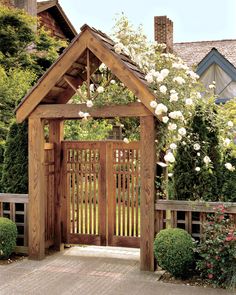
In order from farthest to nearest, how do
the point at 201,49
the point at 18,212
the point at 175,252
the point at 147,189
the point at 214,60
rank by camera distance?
the point at 201,49 < the point at 214,60 < the point at 18,212 < the point at 147,189 < the point at 175,252

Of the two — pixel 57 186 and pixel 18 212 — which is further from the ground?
pixel 57 186

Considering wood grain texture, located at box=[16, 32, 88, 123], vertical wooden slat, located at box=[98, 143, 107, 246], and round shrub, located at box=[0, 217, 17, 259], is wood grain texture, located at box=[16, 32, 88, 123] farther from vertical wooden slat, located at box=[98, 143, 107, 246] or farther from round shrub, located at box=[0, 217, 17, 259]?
round shrub, located at box=[0, 217, 17, 259]

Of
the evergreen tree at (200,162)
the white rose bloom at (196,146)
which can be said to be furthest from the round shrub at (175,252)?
the white rose bloom at (196,146)

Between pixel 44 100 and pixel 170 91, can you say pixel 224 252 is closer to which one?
pixel 170 91

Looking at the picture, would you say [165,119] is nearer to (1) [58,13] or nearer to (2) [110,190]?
(2) [110,190]

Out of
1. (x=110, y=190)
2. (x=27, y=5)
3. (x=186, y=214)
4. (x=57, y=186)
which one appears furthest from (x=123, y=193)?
(x=27, y=5)

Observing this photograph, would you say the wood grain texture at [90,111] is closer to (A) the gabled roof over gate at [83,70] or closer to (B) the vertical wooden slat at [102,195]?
(A) the gabled roof over gate at [83,70]

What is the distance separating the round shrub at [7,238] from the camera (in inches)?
286

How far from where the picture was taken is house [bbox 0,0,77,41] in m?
16.5

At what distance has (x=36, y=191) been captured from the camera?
7.44 metres

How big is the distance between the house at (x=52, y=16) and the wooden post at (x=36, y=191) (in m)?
10.2

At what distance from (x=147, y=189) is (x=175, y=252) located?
3.34ft

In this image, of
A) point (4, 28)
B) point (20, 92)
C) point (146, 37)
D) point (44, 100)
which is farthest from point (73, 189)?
point (4, 28)

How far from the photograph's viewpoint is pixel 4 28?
13984 millimetres
